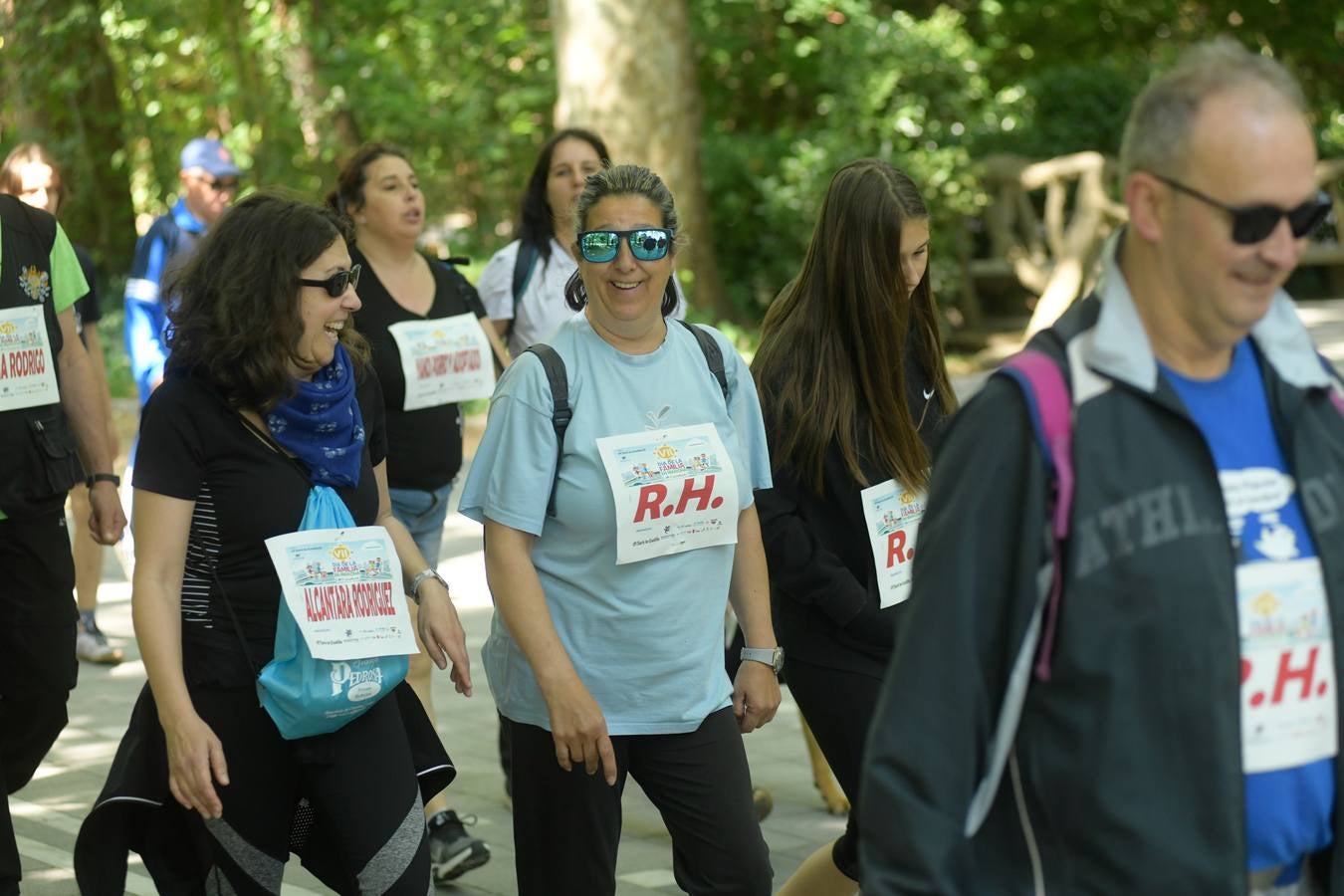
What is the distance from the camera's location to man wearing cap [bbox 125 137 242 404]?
770cm

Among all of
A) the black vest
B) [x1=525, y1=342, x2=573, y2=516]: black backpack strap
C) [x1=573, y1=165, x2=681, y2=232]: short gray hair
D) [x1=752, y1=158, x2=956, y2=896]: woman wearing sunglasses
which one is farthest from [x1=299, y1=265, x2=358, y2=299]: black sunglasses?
the black vest

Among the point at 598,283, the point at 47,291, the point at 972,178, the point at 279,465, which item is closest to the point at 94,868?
the point at 279,465

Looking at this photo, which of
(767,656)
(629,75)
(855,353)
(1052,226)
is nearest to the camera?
(767,656)

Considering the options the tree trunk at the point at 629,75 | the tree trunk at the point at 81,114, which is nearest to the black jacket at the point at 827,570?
the tree trunk at the point at 629,75

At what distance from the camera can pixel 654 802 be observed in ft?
13.1

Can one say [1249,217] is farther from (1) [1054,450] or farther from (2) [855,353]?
(2) [855,353]

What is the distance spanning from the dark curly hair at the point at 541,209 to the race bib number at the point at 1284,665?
4479mm

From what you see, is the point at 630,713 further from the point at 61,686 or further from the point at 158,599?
the point at 61,686

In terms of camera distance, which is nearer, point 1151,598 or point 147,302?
point 1151,598

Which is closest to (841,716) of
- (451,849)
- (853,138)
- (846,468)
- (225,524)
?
(846,468)

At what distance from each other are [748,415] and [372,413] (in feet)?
2.78

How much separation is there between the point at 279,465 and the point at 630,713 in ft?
2.88

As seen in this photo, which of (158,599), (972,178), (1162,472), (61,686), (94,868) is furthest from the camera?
(972,178)

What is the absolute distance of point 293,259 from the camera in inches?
154
